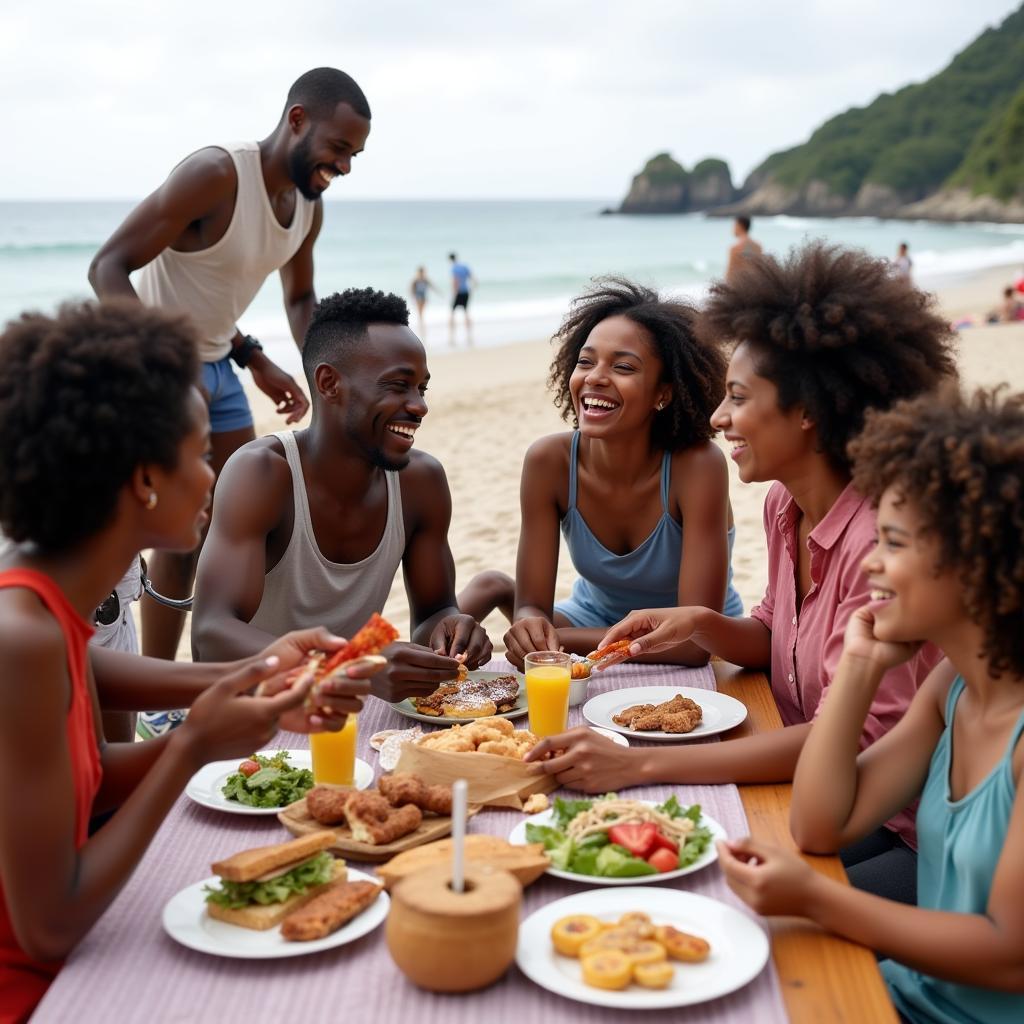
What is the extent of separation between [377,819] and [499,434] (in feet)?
35.6

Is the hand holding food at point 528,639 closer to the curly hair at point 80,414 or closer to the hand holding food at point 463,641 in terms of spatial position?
the hand holding food at point 463,641

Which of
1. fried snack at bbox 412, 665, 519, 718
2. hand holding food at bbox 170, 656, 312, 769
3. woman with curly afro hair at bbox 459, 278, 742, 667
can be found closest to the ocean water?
woman with curly afro hair at bbox 459, 278, 742, 667

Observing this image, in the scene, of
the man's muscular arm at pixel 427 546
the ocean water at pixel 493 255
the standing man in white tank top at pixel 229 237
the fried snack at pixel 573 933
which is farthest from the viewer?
the ocean water at pixel 493 255

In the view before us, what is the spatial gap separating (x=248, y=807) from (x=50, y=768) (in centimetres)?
51

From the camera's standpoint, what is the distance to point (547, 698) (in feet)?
8.66

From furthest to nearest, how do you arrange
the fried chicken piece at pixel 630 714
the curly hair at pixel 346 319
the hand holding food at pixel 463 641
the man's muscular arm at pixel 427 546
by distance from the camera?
the man's muscular arm at pixel 427 546, the curly hair at pixel 346 319, the hand holding food at pixel 463 641, the fried chicken piece at pixel 630 714

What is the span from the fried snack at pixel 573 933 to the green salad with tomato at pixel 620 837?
21 centimetres

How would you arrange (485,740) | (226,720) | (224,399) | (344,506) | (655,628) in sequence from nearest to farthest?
(226,720) < (485,740) < (655,628) < (344,506) < (224,399)

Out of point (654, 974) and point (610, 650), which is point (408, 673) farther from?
point (654, 974)

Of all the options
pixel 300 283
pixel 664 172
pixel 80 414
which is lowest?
pixel 80 414

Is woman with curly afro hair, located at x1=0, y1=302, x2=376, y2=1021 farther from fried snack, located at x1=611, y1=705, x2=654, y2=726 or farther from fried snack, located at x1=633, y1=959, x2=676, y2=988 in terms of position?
fried snack, located at x1=611, y1=705, x2=654, y2=726

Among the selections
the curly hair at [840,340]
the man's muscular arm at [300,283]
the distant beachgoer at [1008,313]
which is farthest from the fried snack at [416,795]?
the distant beachgoer at [1008,313]

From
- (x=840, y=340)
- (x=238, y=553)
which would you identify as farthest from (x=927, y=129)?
(x=238, y=553)

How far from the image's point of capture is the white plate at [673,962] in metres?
1.59
